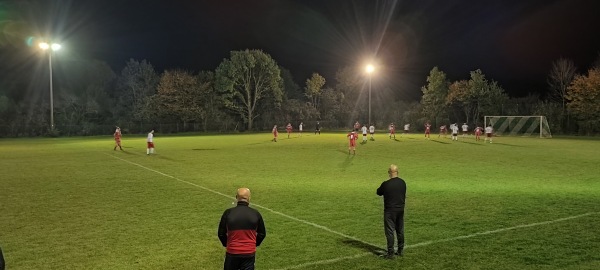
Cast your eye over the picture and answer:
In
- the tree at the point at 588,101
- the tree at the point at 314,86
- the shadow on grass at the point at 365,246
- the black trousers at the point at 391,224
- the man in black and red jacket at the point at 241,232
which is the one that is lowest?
the shadow on grass at the point at 365,246

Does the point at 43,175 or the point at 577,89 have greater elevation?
the point at 577,89

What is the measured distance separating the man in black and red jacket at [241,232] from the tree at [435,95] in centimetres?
7762

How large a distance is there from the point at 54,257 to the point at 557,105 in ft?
231

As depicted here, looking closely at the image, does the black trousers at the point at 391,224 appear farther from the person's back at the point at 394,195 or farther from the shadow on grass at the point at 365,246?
the shadow on grass at the point at 365,246

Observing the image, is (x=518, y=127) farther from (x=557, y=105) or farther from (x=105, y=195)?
(x=105, y=195)

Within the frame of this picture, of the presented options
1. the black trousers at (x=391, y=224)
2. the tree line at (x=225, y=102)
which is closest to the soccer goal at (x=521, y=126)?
the tree line at (x=225, y=102)

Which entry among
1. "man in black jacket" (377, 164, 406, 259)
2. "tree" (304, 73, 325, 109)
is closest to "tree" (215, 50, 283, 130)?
"tree" (304, 73, 325, 109)

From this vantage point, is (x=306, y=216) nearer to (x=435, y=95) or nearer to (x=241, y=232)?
(x=241, y=232)

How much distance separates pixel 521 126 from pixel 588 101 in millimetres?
8344

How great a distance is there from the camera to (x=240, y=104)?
87625 millimetres

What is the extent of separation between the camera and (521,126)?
61.1 meters

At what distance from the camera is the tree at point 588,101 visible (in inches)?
2267

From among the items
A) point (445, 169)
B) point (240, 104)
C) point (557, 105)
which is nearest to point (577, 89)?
point (557, 105)

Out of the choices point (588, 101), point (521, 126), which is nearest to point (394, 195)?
point (521, 126)
